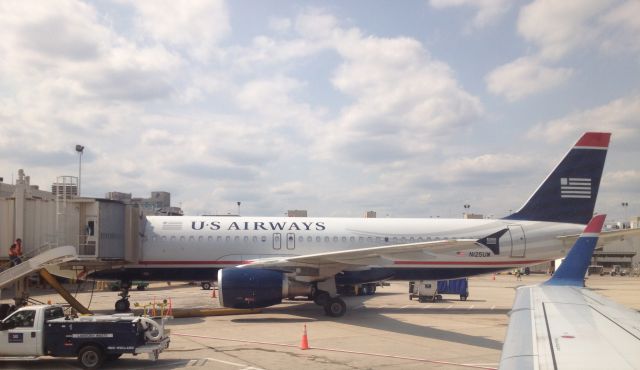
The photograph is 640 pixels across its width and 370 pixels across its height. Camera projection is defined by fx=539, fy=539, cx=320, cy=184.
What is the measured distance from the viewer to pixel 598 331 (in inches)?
225

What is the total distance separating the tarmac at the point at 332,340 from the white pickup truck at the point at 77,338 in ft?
1.92

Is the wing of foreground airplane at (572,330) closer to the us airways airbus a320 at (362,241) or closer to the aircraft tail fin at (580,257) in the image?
the aircraft tail fin at (580,257)

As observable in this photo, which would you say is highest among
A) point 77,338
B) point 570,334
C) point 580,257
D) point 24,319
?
point 580,257

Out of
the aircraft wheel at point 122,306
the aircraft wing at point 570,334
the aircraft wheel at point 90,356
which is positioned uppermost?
the aircraft wing at point 570,334

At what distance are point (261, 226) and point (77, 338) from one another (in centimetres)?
1168

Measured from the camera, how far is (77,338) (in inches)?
452

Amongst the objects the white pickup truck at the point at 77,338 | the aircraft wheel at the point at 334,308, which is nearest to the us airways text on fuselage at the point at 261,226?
the aircraft wheel at the point at 334,308

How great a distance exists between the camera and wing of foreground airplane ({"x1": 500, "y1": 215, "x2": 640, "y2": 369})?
445 centimetres

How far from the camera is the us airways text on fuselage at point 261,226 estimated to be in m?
22.5

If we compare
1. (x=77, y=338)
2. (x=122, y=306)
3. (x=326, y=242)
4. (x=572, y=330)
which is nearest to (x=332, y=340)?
(x=77, y=338)

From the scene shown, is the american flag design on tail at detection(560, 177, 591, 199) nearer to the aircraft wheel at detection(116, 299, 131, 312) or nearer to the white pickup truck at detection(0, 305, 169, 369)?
the aircraft wheel at detection(116, 299, 131, 312)

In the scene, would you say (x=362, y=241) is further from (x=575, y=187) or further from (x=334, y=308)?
(x=575, y=187)

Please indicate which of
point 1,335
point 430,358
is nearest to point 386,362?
point 430,358

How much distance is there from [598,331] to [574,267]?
13.9ft
